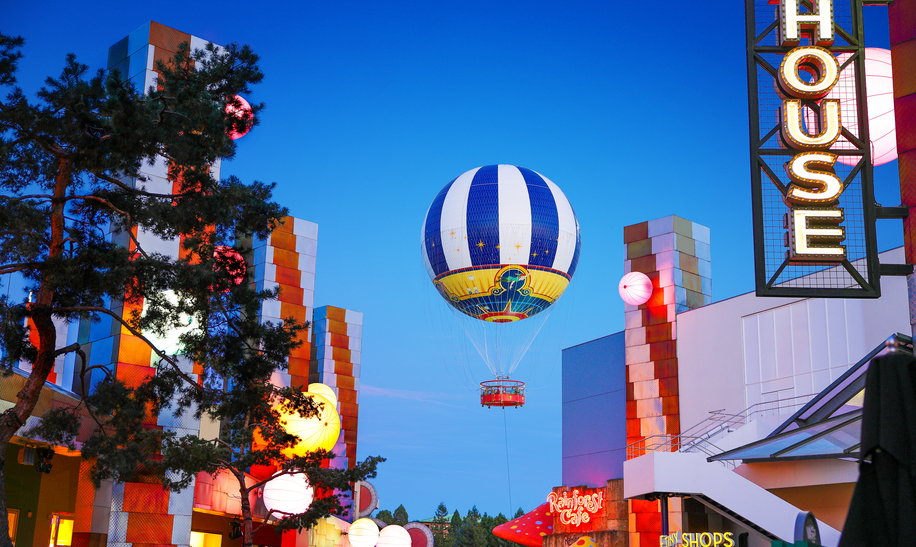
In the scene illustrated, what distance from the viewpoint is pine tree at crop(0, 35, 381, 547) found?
1092cm

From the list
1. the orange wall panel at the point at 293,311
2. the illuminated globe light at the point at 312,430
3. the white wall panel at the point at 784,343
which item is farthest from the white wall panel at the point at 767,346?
the orange wall panel at the point at 293,311

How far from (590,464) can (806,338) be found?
377 inches

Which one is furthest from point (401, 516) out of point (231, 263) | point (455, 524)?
point (231, 263)

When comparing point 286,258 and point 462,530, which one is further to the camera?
point 462,530

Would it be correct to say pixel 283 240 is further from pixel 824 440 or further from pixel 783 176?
pixel 783 176

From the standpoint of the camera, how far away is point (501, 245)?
2530 cm

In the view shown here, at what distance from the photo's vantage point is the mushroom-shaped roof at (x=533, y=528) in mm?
30547

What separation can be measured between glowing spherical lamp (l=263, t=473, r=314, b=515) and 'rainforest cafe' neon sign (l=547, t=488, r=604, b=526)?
12.0 m

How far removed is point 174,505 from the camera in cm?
1755

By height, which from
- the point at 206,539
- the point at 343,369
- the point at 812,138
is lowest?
the point at 206,539

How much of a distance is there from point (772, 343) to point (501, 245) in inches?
337

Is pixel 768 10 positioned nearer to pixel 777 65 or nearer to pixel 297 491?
pixel 777 65

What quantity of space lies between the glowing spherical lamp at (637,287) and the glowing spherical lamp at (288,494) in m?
13.6

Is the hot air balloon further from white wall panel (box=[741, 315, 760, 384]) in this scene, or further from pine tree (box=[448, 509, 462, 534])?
pine tree (box=[448, 509, 462, 534])
